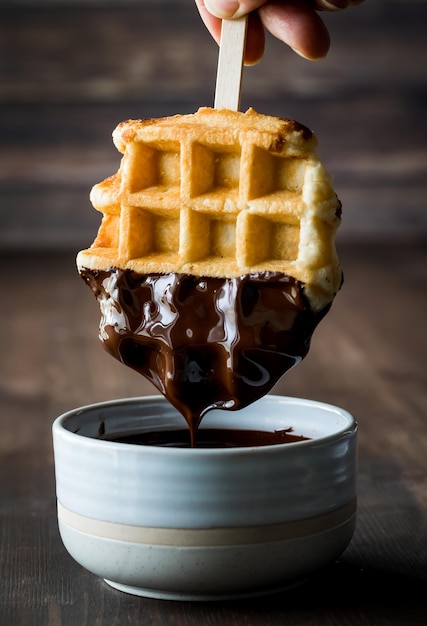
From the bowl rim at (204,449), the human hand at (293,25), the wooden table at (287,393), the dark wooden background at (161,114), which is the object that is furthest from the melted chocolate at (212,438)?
the dark wooden background at (161,114)

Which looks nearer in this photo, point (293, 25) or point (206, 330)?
point (206, 330)

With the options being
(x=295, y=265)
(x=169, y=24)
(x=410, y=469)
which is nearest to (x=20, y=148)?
(x=169, y=24)

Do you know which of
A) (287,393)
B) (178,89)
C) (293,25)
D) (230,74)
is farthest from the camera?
(178,89)

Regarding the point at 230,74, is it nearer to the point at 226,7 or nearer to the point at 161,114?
the point at 226,7

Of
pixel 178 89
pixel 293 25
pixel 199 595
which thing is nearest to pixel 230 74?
pixel 293 25

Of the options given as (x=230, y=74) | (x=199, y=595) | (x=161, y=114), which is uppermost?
(x=161, y=114)

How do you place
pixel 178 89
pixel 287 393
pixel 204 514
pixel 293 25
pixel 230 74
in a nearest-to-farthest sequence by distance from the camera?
1. pixel 204 514
2. pixel 230 74
3. pixel 293 25
4. pixel 287 393
5. pixel 178 89
